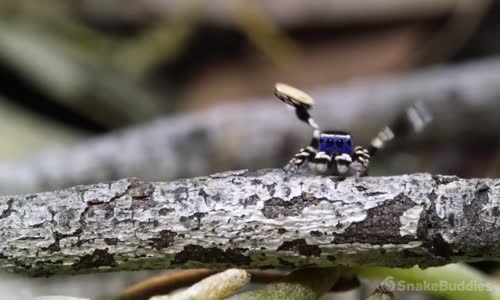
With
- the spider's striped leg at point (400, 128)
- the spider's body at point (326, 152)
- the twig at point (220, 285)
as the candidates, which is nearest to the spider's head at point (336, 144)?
the spider's body at point (326, 152)

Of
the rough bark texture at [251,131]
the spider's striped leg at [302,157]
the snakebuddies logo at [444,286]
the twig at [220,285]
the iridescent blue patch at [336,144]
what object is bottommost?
the twig at [220,285]

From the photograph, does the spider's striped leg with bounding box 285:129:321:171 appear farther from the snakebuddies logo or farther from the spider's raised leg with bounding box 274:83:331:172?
the snakebuddies logo

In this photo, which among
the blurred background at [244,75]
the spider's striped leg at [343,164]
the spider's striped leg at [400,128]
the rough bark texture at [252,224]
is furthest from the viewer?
the blurred background at [244,75]

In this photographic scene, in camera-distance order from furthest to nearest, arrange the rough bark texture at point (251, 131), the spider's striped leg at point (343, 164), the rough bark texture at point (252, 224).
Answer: the rough bark texture at point (251, 131) < the spider's striped leg at point (343, 164) < the rough bark texture at point (252, 224)

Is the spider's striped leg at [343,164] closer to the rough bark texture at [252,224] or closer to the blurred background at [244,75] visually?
the rough bark texture at [252,224]

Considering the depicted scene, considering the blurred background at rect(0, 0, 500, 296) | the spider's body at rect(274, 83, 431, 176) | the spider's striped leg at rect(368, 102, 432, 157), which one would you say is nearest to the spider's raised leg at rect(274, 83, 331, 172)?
the spider's body at rect(274, 83, 431, 176)

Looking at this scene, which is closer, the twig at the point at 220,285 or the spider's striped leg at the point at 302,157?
the twig at the point at 220,285

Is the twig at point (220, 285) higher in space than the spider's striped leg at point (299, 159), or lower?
lower

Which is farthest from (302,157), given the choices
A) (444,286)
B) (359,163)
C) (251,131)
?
(251,131)

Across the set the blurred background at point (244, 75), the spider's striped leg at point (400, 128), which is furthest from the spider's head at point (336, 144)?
the blurred background at point (244, 75)
